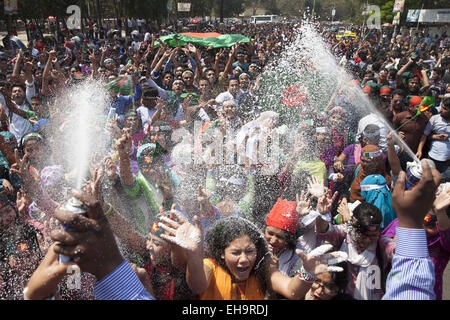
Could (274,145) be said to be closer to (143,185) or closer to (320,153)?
(320,153)

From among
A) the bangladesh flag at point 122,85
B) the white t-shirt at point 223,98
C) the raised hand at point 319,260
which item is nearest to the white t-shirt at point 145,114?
the bangladesh flag at point 122,85

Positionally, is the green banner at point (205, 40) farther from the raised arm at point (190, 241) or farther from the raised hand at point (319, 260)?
the raised hand at point (319, 260)

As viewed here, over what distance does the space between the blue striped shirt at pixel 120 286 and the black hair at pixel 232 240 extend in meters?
0.75

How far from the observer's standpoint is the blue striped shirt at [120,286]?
1429mm

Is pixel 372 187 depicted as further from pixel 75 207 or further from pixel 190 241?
pixel 75 207

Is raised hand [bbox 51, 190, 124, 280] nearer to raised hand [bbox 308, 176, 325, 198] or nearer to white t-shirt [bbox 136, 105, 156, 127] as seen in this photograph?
raised hand [bbox 308, 176, 325, 198]

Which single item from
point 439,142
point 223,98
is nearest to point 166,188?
point 223,98

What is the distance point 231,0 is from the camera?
67.8m

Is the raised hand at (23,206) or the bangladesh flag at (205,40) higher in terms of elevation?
the bangladesh flag at (205,40)

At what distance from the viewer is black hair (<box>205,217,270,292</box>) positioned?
2.15m

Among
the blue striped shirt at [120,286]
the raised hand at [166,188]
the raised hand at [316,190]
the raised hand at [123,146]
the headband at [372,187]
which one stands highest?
the raised hand at [123,146]

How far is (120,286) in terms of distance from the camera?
1.45m

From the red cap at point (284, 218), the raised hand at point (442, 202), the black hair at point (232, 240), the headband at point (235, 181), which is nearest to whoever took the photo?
the raised hand at point (442, 202)

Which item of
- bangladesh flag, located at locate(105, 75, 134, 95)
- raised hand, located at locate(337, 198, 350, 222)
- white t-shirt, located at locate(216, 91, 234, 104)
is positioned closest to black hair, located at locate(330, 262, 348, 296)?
raised hand, located at locate(337, 198, 350, 222)
